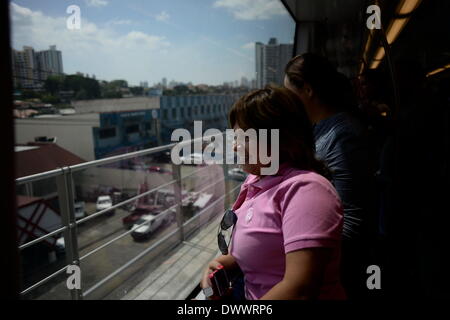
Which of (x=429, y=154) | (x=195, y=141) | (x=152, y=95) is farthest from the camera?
(x=195, y=141)

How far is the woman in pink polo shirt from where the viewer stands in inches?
15.9

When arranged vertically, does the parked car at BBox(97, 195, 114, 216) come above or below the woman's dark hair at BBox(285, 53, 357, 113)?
below

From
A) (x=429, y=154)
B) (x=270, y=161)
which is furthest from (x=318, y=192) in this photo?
(x=429, y=154)

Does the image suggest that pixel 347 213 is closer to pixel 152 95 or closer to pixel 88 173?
pixel 88 173

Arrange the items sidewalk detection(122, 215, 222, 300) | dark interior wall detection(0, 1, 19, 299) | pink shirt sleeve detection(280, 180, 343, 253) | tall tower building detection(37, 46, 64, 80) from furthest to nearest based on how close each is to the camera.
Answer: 1. sidewalk detection(122, 215, 222, 300)
2. tall tower building detection(37, 46, 64, 80)
3. pink shirt sleeve detection(280, 180, 343, 253)
4. dark interior wall detection(0, 1, 19, 299)

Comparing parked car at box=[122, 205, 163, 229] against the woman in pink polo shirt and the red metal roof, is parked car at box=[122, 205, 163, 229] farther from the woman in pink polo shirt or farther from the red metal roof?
the woman in pink polo shirt

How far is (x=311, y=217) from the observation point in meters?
0.41

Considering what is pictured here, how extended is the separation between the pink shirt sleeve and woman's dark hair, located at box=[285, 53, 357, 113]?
1.29 ft

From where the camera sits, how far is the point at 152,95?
1697mm

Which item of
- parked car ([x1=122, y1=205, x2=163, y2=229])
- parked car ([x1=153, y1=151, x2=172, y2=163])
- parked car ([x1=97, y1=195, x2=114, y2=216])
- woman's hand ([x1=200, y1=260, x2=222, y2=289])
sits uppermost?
parked car ([x1=153, y1=151, x2=172, y2=163])

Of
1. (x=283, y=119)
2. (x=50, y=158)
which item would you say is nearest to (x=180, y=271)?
(x=50, y=158)

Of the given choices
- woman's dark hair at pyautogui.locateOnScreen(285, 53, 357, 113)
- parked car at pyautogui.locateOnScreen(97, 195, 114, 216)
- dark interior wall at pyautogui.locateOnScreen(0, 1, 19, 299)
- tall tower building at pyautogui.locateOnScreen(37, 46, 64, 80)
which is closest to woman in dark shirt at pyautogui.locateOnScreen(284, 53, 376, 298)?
woman's dark hair at pyautogui.locateOnScreen(285, 53, 357, 113)

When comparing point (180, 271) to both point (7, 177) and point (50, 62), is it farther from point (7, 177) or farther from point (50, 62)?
point (7, 177)
